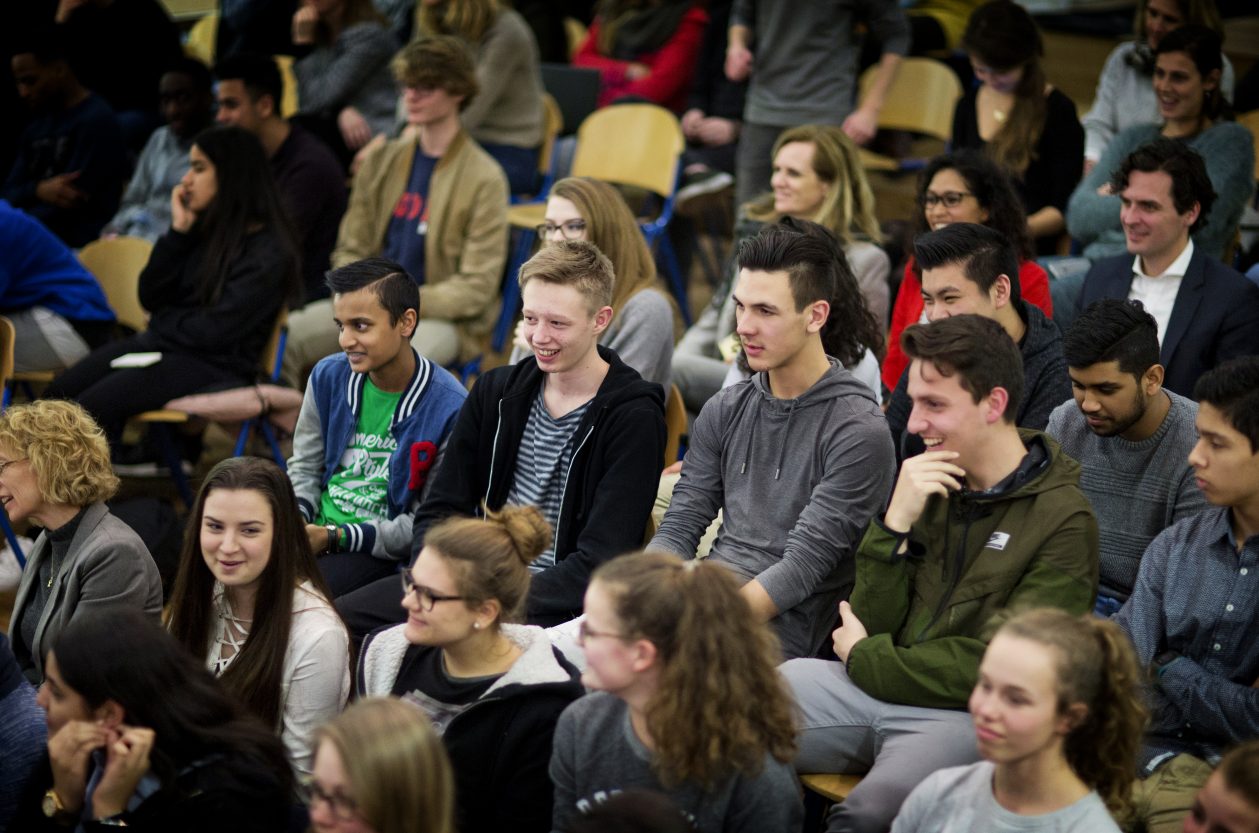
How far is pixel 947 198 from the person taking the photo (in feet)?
12.2

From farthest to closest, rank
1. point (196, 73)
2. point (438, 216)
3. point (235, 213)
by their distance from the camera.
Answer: point (196, 73)
point (438, 216)
point (235, 213)

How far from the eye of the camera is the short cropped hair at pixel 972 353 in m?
2.38

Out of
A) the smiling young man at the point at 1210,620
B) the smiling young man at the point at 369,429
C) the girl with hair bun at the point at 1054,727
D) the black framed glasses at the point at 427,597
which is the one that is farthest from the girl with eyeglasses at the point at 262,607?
the smiling young man at the point at 1210,620

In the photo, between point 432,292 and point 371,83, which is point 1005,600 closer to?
point 432,292

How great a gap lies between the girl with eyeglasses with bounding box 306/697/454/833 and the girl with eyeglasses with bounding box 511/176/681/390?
69.5 inches

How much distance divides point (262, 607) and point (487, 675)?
1.49ft

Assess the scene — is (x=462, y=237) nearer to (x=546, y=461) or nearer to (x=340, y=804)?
(x=546, y=461)

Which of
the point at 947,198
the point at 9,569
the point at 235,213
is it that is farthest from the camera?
the point at 235,213

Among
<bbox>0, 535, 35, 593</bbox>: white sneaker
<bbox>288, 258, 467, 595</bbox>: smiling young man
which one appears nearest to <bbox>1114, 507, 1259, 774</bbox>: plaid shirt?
<bbox>288, 258, 467, 595</bbox>: smiling young man

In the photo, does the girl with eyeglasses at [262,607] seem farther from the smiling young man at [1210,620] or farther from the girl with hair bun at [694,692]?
the smiling young man at [1210,620]

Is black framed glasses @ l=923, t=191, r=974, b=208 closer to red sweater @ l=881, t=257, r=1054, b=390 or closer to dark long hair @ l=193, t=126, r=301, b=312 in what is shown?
red sweater @ l=881, t=257, r=1054, b=390

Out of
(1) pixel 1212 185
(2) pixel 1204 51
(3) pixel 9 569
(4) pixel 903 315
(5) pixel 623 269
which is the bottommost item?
(3) pixel 9 569

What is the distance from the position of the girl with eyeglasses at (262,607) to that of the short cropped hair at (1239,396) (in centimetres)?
154

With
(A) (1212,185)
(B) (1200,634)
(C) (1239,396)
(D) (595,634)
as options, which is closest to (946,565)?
(B) (1200,634)
